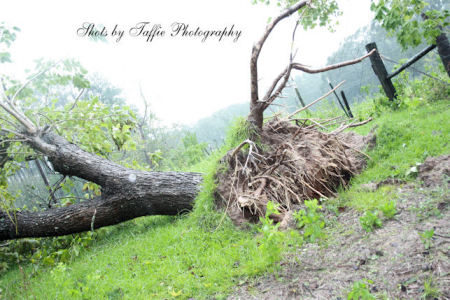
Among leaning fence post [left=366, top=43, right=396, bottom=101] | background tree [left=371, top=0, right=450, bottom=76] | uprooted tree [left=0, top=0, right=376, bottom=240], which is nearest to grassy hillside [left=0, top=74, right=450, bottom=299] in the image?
uprooted tree [left=0, top=0, right=376, bottom=240]

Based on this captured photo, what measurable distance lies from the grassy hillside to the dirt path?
14cm

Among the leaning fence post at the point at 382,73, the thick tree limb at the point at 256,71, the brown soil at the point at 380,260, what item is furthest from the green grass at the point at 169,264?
the leaning fence post at the point at 382,73

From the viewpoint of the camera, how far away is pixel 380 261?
1965 mm

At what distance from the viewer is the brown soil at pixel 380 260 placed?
1714mm

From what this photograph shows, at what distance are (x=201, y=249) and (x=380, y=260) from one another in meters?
1.78

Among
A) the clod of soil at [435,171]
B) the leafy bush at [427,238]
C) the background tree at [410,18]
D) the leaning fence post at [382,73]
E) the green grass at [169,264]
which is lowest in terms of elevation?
the clod of soil at [435,171]

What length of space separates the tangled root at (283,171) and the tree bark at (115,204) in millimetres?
889

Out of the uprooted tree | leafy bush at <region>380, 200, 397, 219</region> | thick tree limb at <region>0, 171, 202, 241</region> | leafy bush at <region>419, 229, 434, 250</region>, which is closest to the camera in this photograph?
leafy bush at <region>419, 229, 434, 250</region>

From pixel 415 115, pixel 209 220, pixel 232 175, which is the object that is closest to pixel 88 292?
pixel 209 220

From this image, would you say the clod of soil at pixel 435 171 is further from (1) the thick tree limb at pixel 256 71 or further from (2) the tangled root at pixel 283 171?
(1) the thick tree limb at pixel 256 71

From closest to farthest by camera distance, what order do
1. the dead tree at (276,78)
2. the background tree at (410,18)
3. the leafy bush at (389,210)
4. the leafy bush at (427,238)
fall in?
1. the leafy bush at (427,238)
2. the leafy bush at (389,210)
3. the background tree at (410,18)
4. the dead tree at (276,78)

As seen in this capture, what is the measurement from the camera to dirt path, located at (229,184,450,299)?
1.71m

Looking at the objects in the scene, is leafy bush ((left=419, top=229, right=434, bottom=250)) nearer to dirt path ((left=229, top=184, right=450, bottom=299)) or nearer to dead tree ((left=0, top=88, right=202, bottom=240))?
dirt path ((left=229, top=184, right=450, bottom=299))

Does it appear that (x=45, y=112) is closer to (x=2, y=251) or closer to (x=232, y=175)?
(x=2, y=251)
